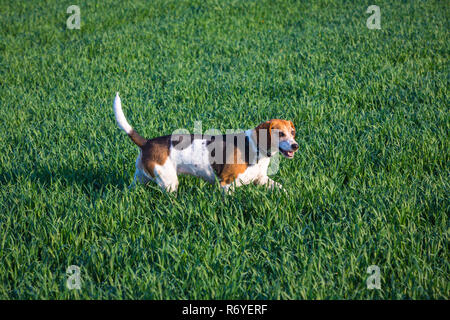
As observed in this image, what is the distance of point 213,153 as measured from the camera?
3.40 meters

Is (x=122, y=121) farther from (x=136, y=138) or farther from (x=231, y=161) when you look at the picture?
(x=231, y=161)

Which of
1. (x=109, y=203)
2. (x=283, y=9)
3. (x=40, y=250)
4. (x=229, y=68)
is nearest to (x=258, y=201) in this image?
(x=109, y=203)

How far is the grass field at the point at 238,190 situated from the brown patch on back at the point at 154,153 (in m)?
0.33

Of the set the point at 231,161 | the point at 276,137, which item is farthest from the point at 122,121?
the point at 276,137

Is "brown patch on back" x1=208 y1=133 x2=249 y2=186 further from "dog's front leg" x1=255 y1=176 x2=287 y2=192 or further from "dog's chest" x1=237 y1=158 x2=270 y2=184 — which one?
"dog's front leg" x1=255 y1=176 x2=287 y2=192

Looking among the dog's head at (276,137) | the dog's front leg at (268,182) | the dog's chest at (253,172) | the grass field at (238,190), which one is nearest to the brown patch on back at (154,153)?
the grass field at (238,190)

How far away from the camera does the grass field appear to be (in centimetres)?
261

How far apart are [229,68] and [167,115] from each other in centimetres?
282

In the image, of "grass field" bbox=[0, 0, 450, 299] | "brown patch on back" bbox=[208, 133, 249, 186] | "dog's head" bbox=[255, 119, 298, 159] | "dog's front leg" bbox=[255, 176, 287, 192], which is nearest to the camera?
"grass field" bbox=[0, 0, 450, 299]

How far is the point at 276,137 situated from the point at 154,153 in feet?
3.46

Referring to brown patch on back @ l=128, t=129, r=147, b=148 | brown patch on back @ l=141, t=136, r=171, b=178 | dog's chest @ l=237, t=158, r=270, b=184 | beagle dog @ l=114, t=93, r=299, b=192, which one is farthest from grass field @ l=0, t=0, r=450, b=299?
brown patch on back @ l=128, t=129, r=147, b=148

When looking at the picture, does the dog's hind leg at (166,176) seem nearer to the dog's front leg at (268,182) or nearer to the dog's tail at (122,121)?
the dog's tail at (122,121)

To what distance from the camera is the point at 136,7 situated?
43.5 ft

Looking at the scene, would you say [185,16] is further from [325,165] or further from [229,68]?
[325,165]
